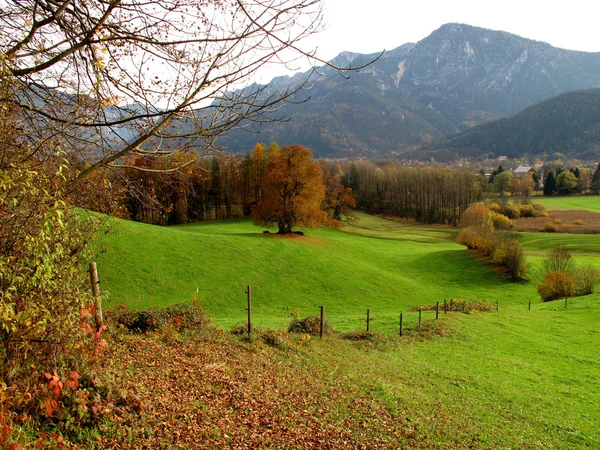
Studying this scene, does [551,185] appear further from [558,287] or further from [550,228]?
[558,287]

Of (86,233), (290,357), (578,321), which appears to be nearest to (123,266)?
(290,357)

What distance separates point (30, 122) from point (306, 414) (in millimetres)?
7116

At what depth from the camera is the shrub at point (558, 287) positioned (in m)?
36.2

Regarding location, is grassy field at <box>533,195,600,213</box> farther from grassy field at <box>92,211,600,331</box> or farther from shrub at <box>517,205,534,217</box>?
grassy field at <box>92,211,600,331</box>

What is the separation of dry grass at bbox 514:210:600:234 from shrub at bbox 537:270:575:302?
130 feet

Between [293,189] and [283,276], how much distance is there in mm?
12884

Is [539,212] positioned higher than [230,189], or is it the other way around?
[230,189]

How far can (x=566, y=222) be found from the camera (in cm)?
7525

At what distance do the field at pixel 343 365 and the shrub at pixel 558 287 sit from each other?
58.9 inches

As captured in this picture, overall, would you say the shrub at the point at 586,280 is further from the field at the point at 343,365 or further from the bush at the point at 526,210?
the bush at the point at 526,210

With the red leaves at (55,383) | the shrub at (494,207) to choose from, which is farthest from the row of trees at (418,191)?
the red leaves at (55,383)

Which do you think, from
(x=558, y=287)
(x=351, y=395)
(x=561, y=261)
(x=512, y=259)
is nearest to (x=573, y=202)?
(x=561, y=261)

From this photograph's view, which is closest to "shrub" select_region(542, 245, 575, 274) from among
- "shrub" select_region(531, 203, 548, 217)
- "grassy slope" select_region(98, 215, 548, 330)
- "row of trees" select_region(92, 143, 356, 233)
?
"grassy slope" select_region(98, 215, 548, 330)

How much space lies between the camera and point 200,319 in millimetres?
13125
